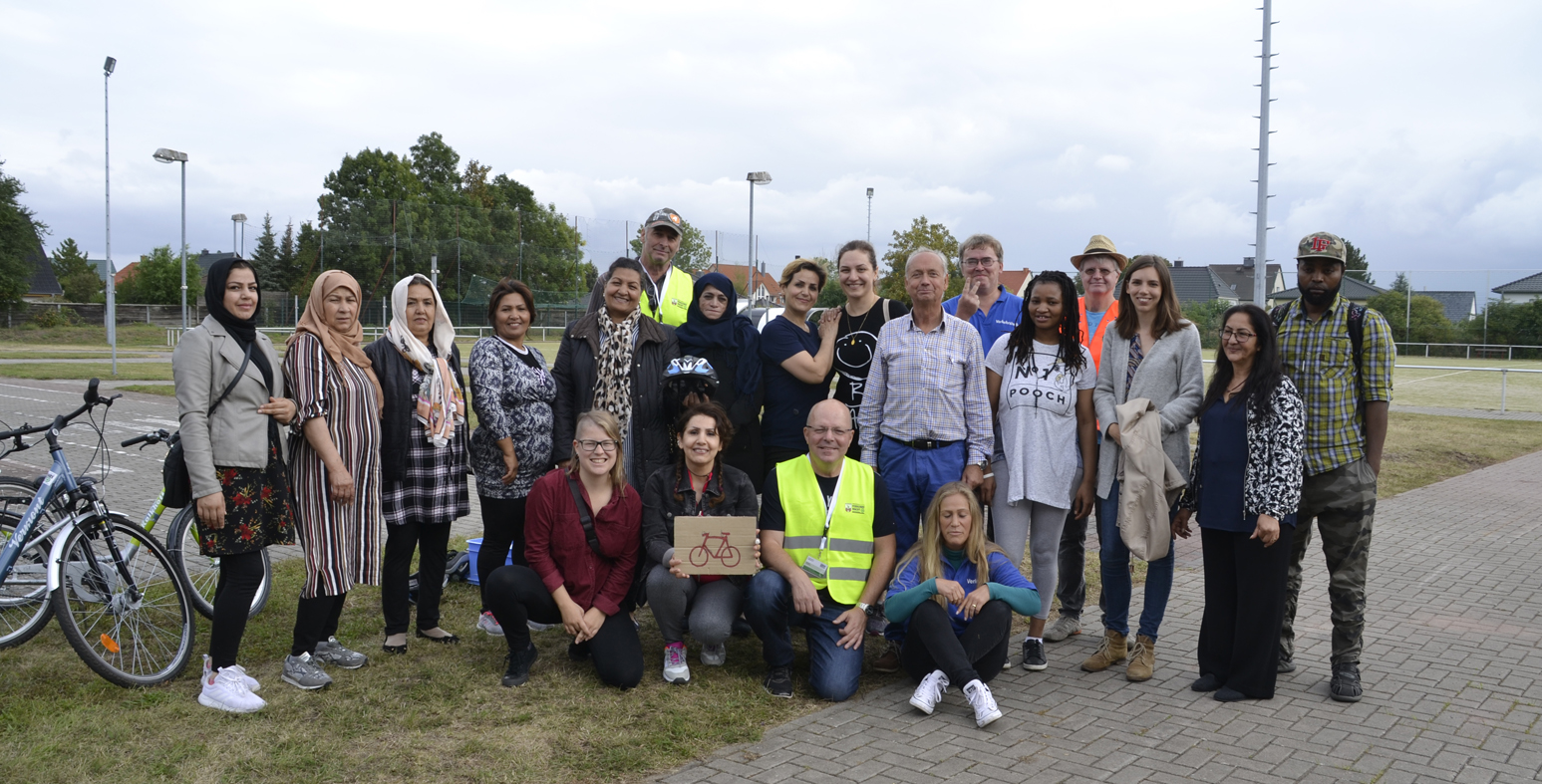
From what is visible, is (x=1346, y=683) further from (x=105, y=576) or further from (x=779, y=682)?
(x=105, y=576)

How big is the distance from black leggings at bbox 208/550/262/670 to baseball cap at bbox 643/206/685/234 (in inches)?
110

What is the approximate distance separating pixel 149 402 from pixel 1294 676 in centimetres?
1849

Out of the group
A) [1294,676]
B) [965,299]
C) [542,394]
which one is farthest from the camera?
[965,299]

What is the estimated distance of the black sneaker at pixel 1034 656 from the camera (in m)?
5.00

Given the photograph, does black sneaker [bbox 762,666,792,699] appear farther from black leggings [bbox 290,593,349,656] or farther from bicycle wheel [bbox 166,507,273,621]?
bicycle wheel [bbox 166,507,273,621]

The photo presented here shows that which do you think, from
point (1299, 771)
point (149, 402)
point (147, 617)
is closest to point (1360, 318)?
point (1299, 771)

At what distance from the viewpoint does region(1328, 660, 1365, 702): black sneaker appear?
4578 millimetres

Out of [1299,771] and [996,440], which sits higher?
[996,440]

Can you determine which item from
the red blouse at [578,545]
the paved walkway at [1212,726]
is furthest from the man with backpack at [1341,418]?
the red blouse at [578,545]

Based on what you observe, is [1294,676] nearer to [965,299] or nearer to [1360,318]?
[1360,318]

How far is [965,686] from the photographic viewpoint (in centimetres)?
434

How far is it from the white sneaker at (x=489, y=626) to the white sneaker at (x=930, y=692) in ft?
7.47

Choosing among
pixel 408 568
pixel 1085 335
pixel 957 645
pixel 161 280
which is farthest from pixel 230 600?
pixel 161 280

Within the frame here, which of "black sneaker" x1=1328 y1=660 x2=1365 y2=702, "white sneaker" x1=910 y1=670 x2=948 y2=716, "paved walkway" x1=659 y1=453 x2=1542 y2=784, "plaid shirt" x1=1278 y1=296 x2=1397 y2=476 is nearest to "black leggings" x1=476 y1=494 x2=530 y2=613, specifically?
"paved walkway" x1=659 y1=453 x2=1542 y2=784
